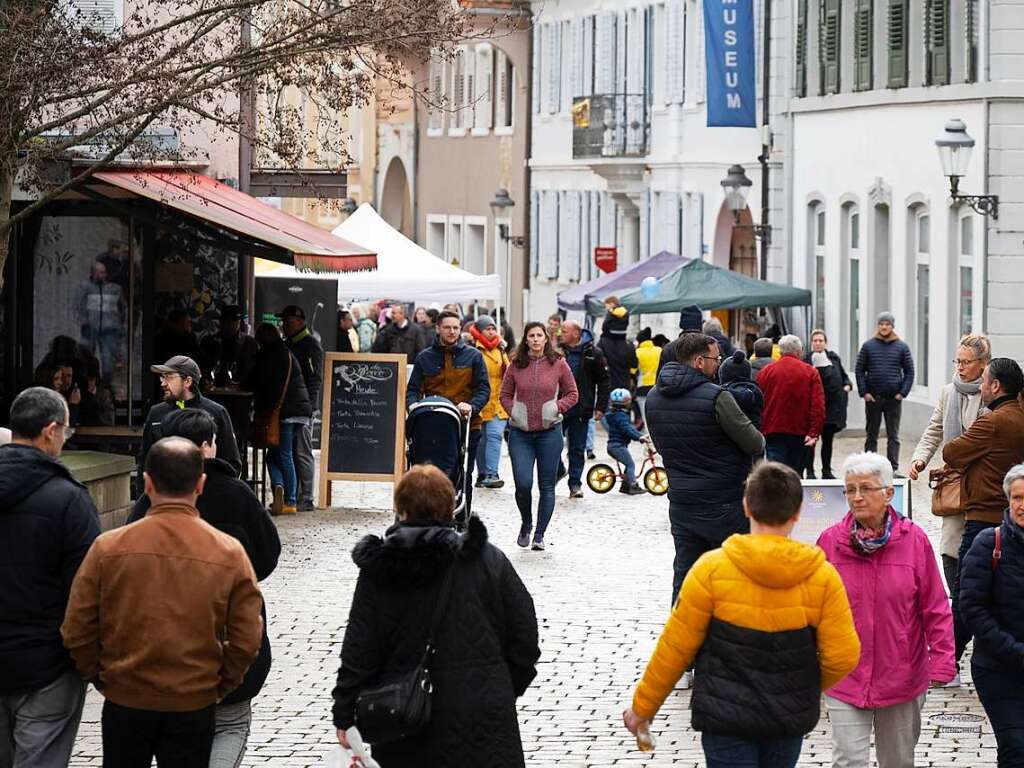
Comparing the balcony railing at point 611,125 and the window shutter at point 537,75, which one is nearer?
the balcony railing at point 611,125

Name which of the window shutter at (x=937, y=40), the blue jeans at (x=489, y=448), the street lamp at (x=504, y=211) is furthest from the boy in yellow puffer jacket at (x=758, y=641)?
the street lamp at (x=504, y=211)

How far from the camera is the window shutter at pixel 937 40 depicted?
95.6ft

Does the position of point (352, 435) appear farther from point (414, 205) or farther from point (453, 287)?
point (414, 205)

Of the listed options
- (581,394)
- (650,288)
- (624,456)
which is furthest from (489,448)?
(650,288)

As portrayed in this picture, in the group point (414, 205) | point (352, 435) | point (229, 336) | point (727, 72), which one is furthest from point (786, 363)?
point (414, 205)

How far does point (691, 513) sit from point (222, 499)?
11.8 ft

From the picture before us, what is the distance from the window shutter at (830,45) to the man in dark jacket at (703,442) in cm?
2293

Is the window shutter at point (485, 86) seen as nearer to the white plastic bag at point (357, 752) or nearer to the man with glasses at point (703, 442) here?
the man with glasses at point (703, 442)

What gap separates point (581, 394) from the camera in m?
21.4

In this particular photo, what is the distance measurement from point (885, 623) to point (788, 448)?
11845 millimetres

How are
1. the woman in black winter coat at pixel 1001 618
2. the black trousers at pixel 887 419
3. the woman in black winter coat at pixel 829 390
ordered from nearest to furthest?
the woman in black winter coat at pixel 1001 618, the woman in black winter coat at pixel 829 390, the black trousers at pixel 887 419

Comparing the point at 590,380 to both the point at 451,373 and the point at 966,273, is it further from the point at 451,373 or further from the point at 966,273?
the point at 966,273

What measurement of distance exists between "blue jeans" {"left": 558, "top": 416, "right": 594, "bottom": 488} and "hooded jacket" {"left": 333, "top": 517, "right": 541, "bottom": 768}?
46.5 feet

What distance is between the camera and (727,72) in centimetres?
3500
